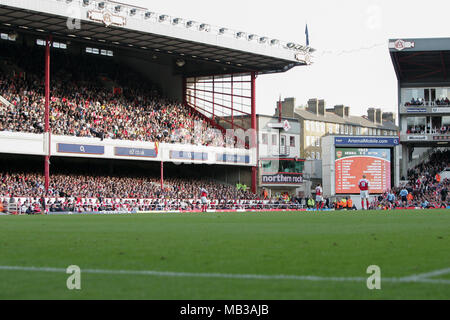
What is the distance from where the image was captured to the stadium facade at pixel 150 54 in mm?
55469

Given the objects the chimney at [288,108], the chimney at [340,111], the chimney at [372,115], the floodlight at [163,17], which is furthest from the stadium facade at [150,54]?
the chimney at [372,115]

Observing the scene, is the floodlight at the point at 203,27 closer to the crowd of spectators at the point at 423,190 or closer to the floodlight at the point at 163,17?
the floodlight at the point at 163,17

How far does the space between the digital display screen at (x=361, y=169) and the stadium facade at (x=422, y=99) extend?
9.32 metres

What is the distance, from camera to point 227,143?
7569 centimetres

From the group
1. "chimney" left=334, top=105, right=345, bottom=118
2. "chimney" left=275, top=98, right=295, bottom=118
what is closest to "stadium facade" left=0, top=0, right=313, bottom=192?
"chimney" left=275, top=98, right=295, bottom=118

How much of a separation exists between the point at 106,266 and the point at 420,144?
77112 mm

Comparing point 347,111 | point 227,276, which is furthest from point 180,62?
point 347,111

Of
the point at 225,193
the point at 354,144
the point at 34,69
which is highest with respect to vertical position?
the point at 34,69

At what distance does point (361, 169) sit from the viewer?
222ft
